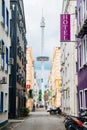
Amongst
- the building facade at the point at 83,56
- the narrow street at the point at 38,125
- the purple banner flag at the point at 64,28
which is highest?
the purple banner flag at the point at 64,28

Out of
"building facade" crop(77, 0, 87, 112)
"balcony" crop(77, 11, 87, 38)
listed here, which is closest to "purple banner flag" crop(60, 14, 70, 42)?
"building facade" crop(77, 0, 87, 112)

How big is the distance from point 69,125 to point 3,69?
11.6 metres

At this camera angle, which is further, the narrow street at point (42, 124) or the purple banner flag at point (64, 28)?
the purple banner flag at point (64, 28)

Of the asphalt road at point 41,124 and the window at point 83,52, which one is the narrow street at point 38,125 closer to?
the asphalt road at point 41,124

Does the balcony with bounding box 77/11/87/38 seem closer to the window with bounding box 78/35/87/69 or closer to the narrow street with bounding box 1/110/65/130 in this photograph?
the window with bounding box 78/35/87/69

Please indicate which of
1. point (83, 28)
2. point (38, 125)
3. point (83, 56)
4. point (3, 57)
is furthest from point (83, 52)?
point (38, 125)

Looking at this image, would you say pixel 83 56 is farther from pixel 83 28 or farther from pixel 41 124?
pixel 41 124

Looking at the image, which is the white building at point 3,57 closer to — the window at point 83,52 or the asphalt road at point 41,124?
the asphalt road at point 41,124

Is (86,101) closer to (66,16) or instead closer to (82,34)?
(82,34)

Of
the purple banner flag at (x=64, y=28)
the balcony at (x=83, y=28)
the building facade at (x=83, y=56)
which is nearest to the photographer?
the balcony at (x=83, y=28)

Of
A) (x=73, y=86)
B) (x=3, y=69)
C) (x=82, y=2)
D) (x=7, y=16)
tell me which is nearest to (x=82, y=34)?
(x=82, y=2)

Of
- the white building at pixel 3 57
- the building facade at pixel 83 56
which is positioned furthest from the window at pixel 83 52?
the white building at pixel 3 57

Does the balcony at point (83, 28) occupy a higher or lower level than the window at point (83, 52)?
higher

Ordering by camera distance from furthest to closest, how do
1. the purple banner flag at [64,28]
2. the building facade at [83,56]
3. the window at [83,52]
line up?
1. the purple banner flag at [64,28]
2. the window at [83,52]
3. the building facade at [83,56]
